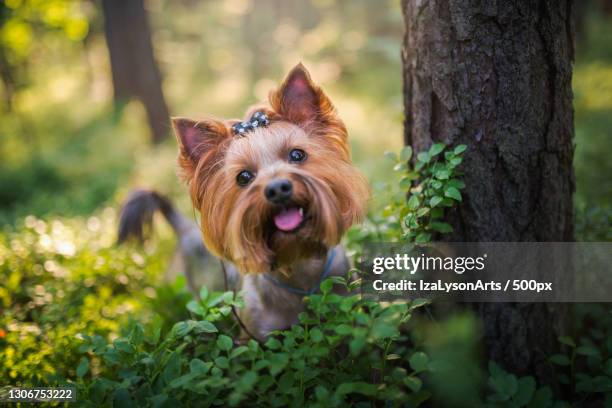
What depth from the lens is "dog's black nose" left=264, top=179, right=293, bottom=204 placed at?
2281 millimetres

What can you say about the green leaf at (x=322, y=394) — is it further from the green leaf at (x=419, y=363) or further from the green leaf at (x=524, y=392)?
the green leaf at (x=524, y=392)

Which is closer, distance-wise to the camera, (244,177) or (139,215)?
(244,177)

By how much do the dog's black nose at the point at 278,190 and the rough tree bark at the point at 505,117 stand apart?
0.92 m

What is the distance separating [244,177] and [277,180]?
35cm

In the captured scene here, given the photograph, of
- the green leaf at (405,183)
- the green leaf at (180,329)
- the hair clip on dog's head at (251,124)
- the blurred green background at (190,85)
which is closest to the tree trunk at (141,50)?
the blurred green background at (190,85)

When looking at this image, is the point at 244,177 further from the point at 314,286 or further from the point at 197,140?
the point at 314,286

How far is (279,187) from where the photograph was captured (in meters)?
2.28

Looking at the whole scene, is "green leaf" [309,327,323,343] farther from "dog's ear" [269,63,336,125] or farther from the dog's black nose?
"dog's ear" [269,63,336,125]

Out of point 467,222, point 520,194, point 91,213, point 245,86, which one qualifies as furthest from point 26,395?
point 245,86

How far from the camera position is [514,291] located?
8.21 ft

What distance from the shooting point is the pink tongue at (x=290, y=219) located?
2.44 m

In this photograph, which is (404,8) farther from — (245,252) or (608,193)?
(608,193)

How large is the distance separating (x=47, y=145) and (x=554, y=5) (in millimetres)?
14098

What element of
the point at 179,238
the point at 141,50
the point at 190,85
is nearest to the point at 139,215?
the point at 179,238
